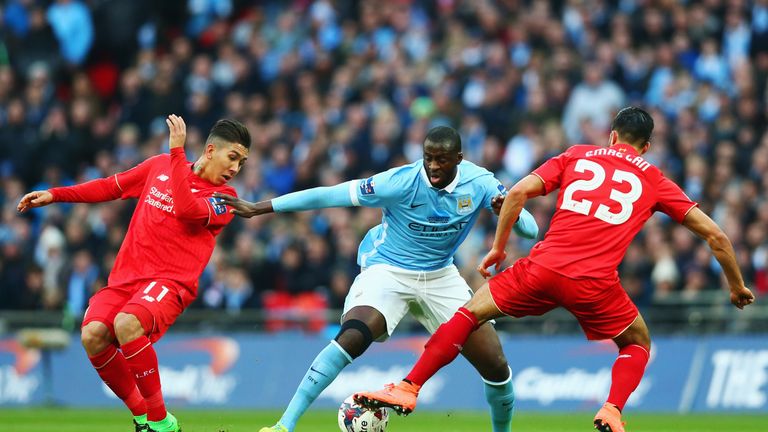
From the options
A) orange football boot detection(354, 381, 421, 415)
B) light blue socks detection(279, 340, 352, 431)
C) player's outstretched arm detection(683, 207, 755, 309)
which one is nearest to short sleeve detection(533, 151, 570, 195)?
player's outstretched arm detection(683, 207, 755, 309)

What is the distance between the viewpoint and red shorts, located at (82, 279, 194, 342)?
35.9ft

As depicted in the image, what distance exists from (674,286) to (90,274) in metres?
9.14

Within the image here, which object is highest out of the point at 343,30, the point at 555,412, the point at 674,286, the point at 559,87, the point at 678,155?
the point at 343,30

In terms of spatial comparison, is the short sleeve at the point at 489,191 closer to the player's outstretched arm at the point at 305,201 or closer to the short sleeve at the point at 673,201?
the player's outstretched arm at the point at 305,201

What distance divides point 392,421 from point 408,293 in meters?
5.99

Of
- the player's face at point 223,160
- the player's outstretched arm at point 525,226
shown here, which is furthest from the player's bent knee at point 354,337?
the player's face at point 223,160

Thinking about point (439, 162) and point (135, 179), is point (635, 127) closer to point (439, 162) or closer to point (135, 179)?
point (439, 162)

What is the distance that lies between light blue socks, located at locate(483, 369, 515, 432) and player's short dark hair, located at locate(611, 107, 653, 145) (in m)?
2.18

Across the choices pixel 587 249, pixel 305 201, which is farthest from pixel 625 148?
pixel 305 201

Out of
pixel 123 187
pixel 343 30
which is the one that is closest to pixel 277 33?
pixel 343 30

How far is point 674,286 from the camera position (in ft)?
62.4

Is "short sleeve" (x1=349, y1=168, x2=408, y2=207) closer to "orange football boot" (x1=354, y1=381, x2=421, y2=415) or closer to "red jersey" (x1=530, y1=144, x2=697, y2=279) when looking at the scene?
"red jersey" (x1=530, y1=144, x2=697, y2=279)

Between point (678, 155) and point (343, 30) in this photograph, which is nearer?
point (678, 155)

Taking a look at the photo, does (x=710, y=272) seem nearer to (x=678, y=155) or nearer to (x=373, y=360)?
(x=678, y=155)
